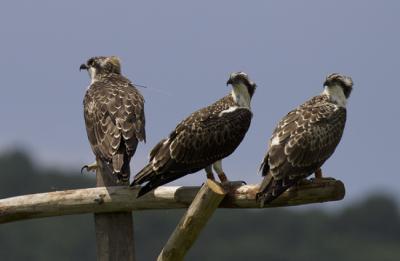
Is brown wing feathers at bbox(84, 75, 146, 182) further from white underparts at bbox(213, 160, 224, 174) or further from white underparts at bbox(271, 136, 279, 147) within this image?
white underparts at bbox(271, 136, 279, 147)

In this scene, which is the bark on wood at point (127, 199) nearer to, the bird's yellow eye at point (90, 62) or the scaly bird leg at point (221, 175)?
the scaly bird leg at point (221, 175)

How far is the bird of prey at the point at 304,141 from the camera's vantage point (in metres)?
18.7

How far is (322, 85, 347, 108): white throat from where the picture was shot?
800 inches

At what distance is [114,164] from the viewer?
19969mm

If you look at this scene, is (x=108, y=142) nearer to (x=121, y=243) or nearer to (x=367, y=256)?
(x=121, y=243)

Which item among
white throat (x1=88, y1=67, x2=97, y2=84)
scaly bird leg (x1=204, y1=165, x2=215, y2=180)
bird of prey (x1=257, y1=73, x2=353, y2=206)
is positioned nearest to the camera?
bird of prey (x1=257, y1=73, x2=353, y2=206)

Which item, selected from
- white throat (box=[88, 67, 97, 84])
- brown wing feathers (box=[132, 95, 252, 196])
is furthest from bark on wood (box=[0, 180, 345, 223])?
white throat (box=[88, 67, 97, 84])

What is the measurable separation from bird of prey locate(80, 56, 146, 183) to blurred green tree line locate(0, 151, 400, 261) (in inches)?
2835

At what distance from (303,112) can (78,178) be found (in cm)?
10655

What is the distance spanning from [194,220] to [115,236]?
4.41 feet

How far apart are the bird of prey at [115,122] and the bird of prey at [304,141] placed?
5.81ft

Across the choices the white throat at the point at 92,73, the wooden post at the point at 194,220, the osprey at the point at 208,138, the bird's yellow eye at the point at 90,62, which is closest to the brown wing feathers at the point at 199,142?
→ the osprey at the point at 208,138

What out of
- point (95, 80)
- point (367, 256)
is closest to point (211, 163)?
point (95, 80)

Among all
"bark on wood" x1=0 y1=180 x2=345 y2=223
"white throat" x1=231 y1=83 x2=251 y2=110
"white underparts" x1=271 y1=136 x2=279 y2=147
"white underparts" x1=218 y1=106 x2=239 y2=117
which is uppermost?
"white throat" x1=231 y1=83 x2=251 y2=110
